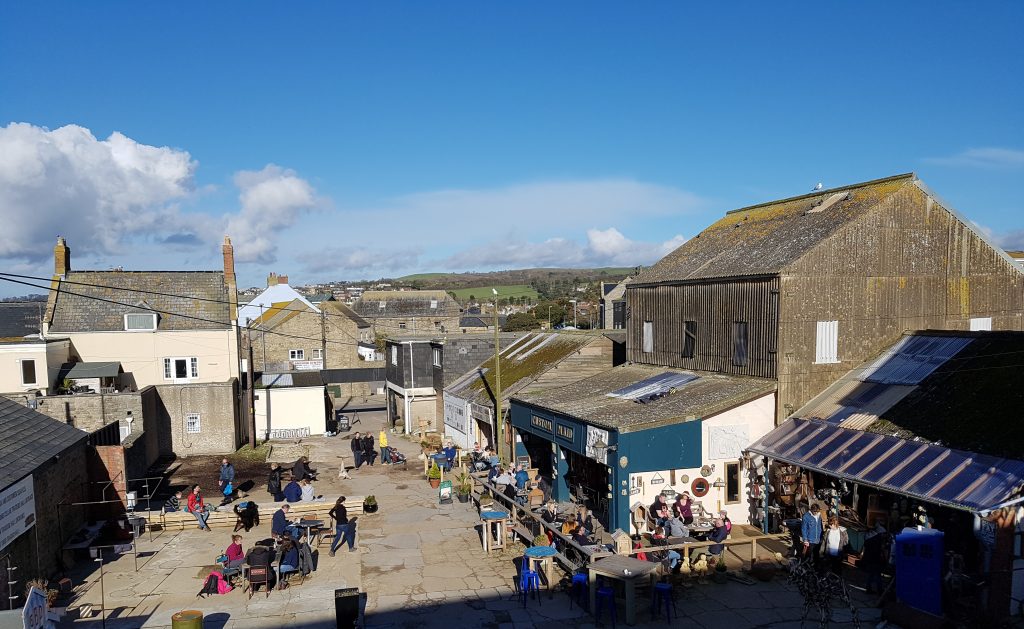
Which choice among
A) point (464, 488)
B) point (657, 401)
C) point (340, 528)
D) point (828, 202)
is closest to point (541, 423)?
point (464, 488)

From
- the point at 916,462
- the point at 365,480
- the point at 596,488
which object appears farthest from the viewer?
the point at 365,480

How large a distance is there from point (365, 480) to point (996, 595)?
1998 cm

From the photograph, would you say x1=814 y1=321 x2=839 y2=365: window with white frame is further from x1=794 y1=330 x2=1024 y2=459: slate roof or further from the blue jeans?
the blue jeans

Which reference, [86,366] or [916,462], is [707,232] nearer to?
[916,462]

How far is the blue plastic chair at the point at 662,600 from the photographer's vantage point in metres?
13.4

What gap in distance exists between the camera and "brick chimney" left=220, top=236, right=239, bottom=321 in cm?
3787

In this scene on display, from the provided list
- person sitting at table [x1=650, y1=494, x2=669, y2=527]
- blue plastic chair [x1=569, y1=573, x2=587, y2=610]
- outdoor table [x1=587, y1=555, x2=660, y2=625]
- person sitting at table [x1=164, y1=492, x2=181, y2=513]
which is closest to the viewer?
outdoor table [x1=587, y1=555, x2=660, y2=625]

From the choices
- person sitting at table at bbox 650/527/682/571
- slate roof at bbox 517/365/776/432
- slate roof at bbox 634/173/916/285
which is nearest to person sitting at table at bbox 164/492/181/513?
slate roof at bbox 517/365/776/432

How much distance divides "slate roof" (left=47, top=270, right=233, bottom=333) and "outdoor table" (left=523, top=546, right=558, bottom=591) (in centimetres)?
2681

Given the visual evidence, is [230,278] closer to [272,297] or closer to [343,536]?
[343,536]

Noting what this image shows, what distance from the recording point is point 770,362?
65.2ft

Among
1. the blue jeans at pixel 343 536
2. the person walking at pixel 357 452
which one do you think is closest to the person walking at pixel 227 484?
the person walking at pixel 357 452

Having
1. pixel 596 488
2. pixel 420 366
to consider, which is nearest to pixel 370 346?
pixel 420 366

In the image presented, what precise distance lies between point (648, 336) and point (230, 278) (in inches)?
955
